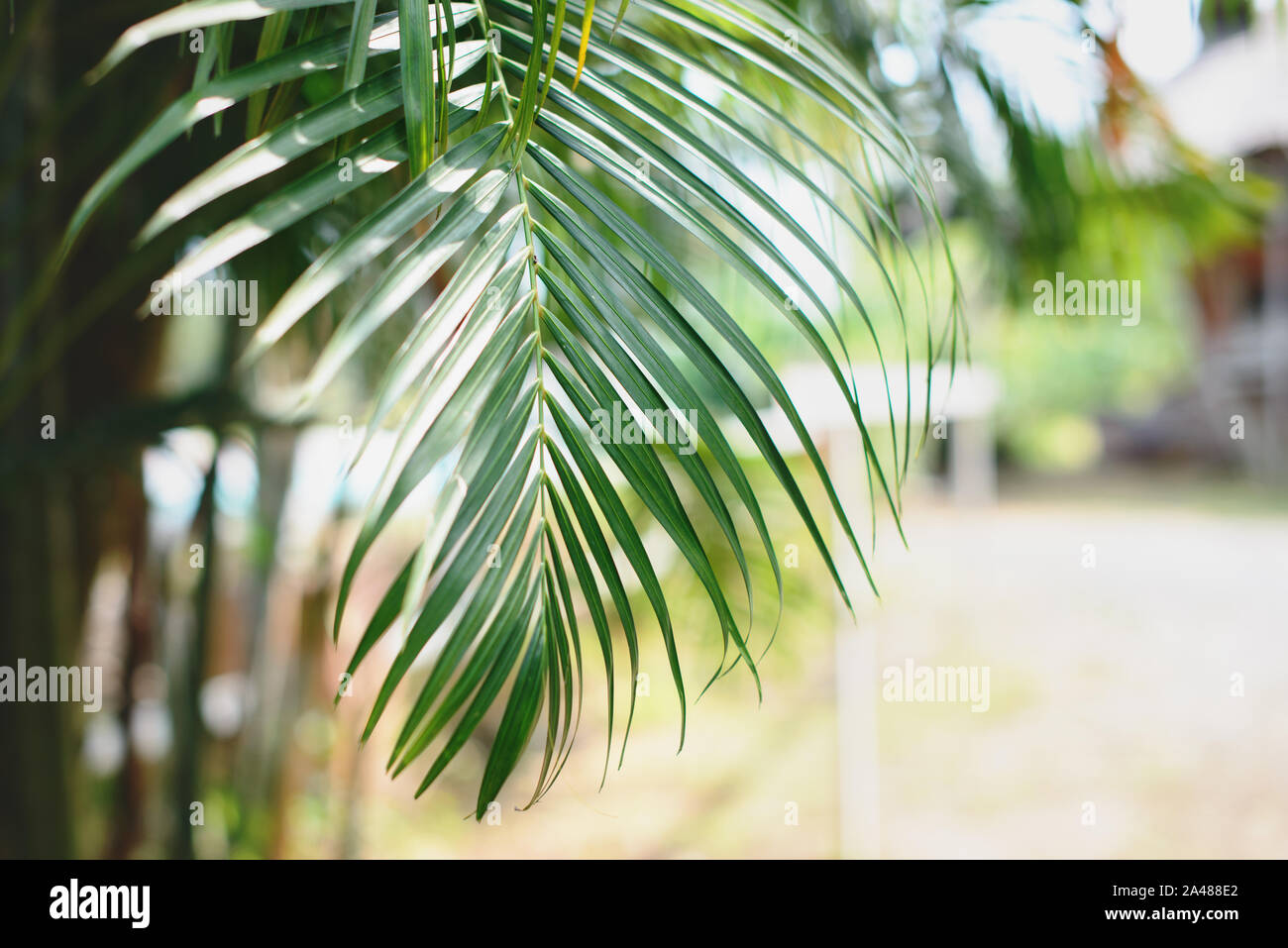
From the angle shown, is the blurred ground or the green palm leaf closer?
the green palm leaf

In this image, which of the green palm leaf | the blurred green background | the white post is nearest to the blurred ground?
the blurred green background

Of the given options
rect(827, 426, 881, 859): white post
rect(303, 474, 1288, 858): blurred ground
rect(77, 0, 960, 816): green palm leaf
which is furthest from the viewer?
rect(303, 474, 1288, 858): blurred ground

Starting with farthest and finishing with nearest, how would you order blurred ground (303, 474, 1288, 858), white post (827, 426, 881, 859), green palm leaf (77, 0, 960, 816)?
blurred ground (303, 474, 1288, 858)
white post (827, 426, 881, 859)
green palm leaf (77, 0, 960, 816)

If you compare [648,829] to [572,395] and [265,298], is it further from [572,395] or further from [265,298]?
[572,395]

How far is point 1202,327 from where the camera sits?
5.23 meters

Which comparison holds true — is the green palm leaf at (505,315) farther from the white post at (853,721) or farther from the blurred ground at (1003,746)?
the white post at (853,721)

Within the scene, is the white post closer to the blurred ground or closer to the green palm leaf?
the blurred ground

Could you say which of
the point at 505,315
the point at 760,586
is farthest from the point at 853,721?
the point at 505,315

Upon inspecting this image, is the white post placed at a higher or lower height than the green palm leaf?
lower

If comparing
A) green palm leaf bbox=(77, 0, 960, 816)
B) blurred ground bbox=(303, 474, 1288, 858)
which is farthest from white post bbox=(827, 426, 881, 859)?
green palm leaf bbox=(77, 0, 960, 816)

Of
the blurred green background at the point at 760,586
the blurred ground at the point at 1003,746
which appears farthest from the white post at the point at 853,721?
the blurred ground at the point at 1003,746

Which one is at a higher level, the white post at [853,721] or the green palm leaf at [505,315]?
the green palm leaf at [505,315]
